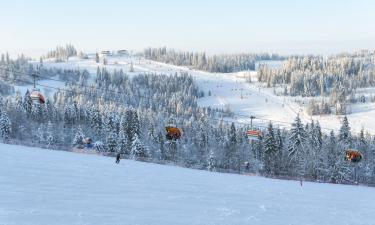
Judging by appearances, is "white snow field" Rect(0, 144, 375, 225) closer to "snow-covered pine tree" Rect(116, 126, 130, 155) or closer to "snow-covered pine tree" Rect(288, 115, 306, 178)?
"snow-covered pine tree" Rect(288, 115, 306, 178)

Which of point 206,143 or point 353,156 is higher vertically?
point 353,156

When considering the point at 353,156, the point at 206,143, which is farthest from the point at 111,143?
the point at 206,143

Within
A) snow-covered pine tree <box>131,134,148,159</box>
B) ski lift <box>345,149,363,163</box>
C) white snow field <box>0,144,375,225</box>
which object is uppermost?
white snow field <box>0,144,375,225</box>

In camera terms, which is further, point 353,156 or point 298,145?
point 298,145

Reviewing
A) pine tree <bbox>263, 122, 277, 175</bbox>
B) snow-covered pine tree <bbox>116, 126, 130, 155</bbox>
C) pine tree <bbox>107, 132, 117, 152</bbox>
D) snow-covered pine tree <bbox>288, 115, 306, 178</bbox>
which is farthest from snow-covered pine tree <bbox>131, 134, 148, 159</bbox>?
snow-covered pine tree <bbox>288, 115, 306, 178</bbox>

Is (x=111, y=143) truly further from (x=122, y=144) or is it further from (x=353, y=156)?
(x=353, y=156)

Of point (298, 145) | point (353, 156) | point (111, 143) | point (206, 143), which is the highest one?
point (353, 156)

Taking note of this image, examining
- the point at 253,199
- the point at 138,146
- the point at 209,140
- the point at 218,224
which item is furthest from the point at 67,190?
the point at 209,140

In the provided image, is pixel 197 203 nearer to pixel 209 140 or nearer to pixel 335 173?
pixel 335 173

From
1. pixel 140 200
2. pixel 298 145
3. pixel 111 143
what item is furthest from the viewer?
pixel 298 145

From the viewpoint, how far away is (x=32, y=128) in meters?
118

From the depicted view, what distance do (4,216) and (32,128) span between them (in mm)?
107984

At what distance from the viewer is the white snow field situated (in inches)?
674

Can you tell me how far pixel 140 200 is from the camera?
21.2m
